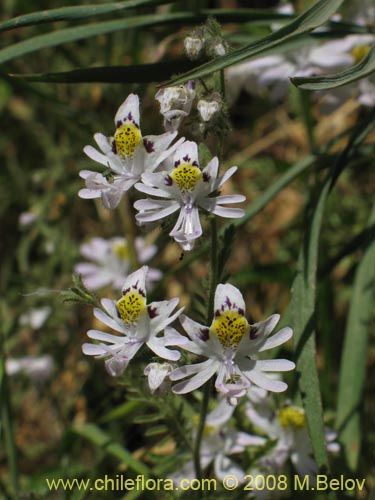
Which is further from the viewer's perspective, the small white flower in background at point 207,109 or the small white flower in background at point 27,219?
the small white flower in background at point 27,219

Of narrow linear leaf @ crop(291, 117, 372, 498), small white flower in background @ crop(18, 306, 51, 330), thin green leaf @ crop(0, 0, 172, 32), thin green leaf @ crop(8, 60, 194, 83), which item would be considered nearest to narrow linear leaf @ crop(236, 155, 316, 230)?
narrow linear leaf @ crop(291, 117, 372, 498)

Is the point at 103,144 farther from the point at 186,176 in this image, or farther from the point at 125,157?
the point at 186,176

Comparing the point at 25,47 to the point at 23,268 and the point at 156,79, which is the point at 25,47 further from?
the point at 23,268

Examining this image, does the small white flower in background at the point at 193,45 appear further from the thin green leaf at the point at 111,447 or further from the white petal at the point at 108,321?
the thin green leaf at the point at 111,447

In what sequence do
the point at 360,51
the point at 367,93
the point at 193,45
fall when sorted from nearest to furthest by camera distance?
the point at 193,45 → the point at 367,93 → the point at 360,51

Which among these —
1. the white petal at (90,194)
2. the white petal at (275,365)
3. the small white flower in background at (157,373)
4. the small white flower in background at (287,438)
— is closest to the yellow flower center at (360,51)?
the small white flower in background at (287,438)

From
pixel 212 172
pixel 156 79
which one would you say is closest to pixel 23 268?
pixel 156 79

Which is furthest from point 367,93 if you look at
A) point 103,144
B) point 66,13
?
point 103,144
